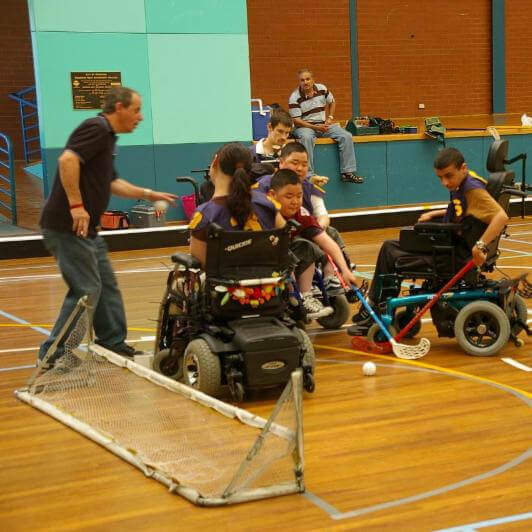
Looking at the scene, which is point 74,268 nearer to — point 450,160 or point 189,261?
point 189,261

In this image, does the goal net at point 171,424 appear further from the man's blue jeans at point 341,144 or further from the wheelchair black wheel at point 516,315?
the man's blue jeans at point 341,144

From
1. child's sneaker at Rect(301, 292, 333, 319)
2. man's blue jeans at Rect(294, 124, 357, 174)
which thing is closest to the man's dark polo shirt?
child's sneaker at Rect(301, 292, 333, 319)

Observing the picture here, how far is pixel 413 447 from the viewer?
370cm

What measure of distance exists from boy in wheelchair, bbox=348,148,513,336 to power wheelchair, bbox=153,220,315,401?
0.93m

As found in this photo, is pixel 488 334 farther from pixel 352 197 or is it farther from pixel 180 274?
pixel 352 197

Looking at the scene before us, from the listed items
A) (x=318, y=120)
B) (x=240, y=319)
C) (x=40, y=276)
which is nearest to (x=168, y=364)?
(x=240, y=319)

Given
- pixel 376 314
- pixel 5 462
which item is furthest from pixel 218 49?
pixel 5 462

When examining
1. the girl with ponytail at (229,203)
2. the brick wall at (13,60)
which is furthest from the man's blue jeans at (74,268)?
the brick wall at (13,60)

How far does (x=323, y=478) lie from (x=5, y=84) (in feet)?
43.0

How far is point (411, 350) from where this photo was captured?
5.10m

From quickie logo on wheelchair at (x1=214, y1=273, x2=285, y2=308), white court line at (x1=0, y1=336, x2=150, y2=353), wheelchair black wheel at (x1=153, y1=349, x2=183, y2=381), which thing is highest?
quickie logo on wheelchair at (x1=214, y1=273, x2=285, y2=308)

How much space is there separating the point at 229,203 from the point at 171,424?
1132 mm

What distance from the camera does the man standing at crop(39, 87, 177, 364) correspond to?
461cm

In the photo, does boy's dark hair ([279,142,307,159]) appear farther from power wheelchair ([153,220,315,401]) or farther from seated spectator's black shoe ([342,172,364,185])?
seated spectator's black shoe ([342,172,364,185])
